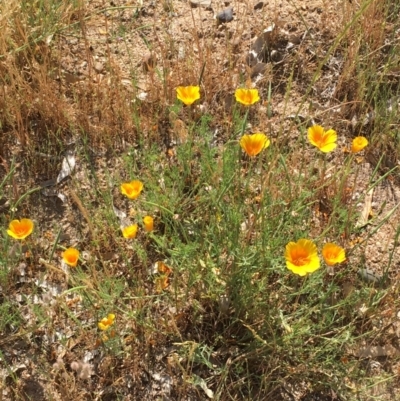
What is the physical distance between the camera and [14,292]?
2350 millimetres

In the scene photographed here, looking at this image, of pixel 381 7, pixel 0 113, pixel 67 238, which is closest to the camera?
pixel 67 238

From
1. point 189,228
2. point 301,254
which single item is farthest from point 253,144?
point 189,228

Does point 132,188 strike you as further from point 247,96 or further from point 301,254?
point 301,254

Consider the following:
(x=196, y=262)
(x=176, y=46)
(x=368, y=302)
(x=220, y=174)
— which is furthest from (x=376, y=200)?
(x=176, y=46)

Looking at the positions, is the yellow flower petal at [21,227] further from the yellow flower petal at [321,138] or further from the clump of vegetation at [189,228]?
the yellow flower petal at [321,138]

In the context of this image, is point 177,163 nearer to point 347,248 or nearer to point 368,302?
point 347,248

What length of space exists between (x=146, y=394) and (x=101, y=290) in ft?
1.55

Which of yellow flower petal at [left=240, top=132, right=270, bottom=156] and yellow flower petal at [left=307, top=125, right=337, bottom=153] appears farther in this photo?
yellow flower petal at [left=307, top=125, right=337, bottom=153]

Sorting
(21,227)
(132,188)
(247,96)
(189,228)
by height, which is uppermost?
(247,96)

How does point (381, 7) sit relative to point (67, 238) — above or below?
above

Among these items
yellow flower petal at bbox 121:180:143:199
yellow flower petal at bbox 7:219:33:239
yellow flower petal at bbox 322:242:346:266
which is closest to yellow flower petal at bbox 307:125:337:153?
yellow flower petal at bbox 322:242:346:266

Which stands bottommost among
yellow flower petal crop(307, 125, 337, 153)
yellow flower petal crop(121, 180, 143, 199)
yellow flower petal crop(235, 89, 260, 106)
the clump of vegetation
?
the clump of vegetation

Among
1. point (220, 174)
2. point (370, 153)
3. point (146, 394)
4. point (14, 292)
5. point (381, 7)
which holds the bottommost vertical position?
point (146, 394)

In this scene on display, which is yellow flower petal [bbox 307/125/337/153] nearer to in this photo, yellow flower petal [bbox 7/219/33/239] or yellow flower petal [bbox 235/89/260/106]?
yellow flower petal [bbox 235/89/260/106]
